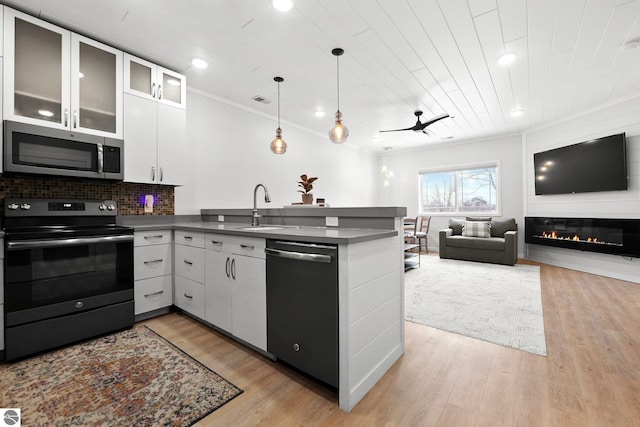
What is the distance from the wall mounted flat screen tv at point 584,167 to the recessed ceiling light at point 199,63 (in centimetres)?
593

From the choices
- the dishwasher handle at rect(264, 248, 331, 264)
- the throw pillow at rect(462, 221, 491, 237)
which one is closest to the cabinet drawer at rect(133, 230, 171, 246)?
the dishwasher handle at rect(264, 248, 331, 264)

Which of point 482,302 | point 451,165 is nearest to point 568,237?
point 451,165

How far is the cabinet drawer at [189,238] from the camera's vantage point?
2511 mm

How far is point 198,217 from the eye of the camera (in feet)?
12.1

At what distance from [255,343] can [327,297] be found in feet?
2.67

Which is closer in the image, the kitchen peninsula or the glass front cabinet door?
the kitchen peninsula

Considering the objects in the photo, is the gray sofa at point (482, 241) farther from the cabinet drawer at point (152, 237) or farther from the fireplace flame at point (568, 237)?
the cabinet drawer at point (152, 237)

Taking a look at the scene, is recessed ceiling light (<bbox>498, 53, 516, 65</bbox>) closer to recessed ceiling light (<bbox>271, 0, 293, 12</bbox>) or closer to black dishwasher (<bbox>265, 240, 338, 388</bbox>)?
recessed ceiling light (<bbox>271, 0, 293, 12</bbox>)

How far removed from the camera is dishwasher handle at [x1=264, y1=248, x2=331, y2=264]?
1.54 m

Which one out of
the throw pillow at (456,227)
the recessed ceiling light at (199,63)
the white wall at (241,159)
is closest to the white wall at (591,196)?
A: the throw pillow at (456,227)

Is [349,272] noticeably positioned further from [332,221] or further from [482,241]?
[482,241]

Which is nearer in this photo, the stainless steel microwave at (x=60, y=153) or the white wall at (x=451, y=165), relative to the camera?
the stainless steel microwave at (x=60, y=153)

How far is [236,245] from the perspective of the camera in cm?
212

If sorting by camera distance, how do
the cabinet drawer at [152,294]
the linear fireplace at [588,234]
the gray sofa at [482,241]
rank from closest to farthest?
the cabinet drawer at [152,294]
the linear fireplace at [588,234]
the gray sofa at [482,241]
